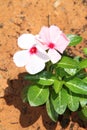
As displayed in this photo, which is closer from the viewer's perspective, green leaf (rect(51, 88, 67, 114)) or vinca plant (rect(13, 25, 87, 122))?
vinca plant (rect(13, 25, 87, 122))

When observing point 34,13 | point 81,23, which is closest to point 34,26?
point 34,13

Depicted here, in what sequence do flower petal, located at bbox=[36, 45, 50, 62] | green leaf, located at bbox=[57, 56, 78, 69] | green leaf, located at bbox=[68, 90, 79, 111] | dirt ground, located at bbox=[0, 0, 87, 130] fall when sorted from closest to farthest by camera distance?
flower petal, located at bbox=[36, 45, 50, 62]
green leaf, located at bbox=[57, 56, 78, 69]
green leaf, located at bbox=[68, 90, 79, 111]
dirt ground, located at bbox=[0, 0, 87, 130]

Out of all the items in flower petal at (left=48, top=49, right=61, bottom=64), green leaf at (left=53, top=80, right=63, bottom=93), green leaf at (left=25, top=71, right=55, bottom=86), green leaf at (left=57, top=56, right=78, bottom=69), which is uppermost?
flower petal at (left=48, top=49, right=61, bottom=64)

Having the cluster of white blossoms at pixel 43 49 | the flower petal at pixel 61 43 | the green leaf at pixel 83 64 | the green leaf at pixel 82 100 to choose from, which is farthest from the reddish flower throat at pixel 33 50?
the green leaf at pixel 82 100

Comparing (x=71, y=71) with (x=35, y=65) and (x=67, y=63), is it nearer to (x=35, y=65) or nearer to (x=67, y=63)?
(x=67, y=63)

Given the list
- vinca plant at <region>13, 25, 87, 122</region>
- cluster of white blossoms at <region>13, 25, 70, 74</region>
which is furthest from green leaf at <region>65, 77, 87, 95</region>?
cluster of white blossoms at <region>13, 25, 70, 74</region>

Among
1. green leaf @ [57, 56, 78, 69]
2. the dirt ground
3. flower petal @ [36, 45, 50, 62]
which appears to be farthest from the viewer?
the dirt ground

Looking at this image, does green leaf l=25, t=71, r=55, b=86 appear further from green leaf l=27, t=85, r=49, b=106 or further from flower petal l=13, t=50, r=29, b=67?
flower petal l=13, t=50, r=29, b=67

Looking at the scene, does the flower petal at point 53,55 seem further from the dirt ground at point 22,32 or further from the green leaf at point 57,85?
the dirt ground at point 22,32

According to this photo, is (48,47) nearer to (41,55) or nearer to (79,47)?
(41,55)
